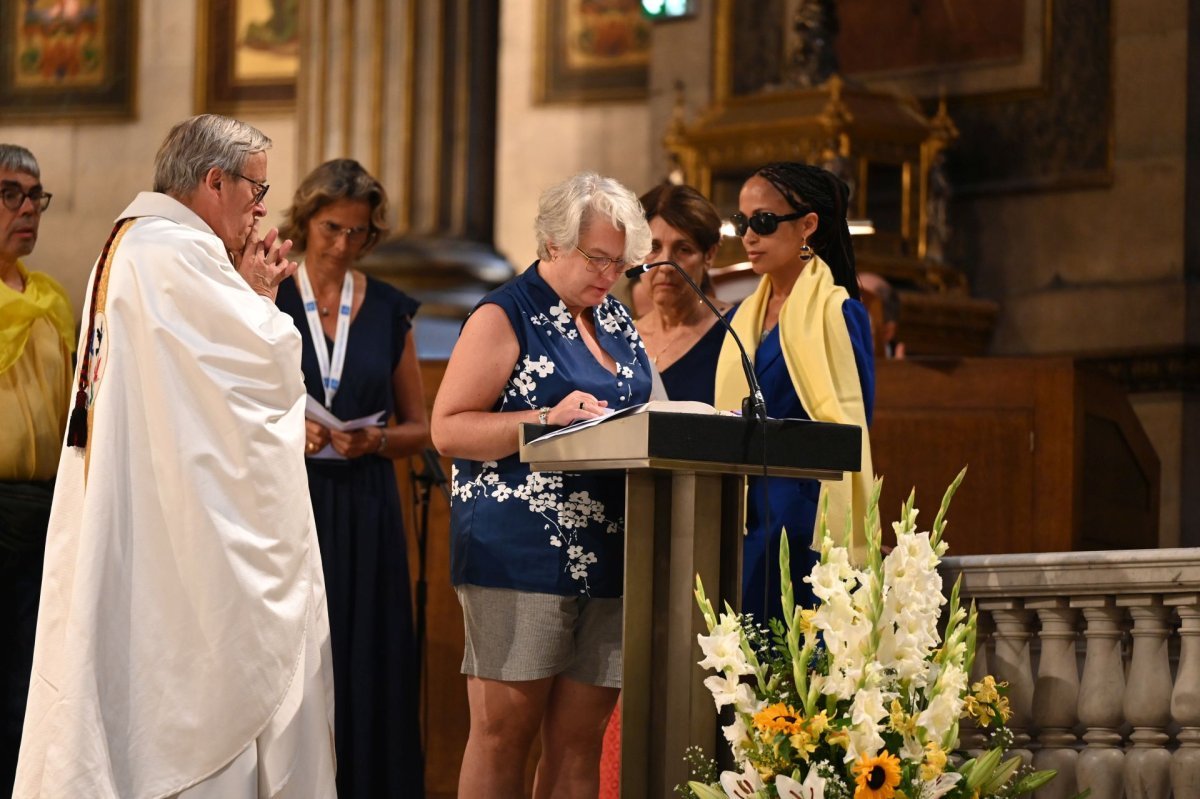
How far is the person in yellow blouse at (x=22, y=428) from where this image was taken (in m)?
4.18

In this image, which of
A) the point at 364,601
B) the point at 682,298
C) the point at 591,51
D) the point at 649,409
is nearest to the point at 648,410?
the point at 649,409

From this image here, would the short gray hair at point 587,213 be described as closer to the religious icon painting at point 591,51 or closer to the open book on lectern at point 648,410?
the open book on lectern at point 648,410

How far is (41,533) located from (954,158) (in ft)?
18.1

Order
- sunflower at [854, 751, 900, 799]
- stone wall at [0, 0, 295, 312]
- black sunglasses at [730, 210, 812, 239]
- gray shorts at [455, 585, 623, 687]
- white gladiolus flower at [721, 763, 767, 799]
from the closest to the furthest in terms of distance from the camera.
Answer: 1. sunflower at [854, 751, 900, 799]
2. white gladiolus flower at [721, 763, 767, 799]
3. gray shorts at [455, 585, 623, 687]
4. black sunglasses at [730, 210, 812, 239]
5. stone wall at [0, 0, 295, 312]

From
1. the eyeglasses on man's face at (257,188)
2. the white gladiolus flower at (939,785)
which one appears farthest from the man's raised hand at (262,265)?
the white gladiolus flower at (939,785)

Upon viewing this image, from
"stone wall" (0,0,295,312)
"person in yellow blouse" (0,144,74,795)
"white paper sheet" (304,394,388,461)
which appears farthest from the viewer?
"stone wall" (0,0,295,312)

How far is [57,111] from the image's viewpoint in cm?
1118

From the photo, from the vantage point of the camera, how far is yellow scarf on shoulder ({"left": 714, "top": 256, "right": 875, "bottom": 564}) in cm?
354

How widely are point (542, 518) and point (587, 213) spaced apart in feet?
1.92

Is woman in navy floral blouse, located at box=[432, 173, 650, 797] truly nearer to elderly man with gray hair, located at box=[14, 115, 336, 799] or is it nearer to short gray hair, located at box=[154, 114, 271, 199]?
elderly man with gray hair, located at box=[14, 115, 336, 799]

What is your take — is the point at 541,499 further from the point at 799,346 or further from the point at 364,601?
the point at 364,601

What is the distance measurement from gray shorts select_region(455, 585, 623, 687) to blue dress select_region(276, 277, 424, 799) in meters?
1.14

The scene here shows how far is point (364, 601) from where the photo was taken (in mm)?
4461

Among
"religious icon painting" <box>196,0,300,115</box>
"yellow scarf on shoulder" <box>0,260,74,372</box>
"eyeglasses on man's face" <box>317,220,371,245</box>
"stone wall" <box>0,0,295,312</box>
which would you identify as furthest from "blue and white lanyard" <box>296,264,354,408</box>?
"stone wall" <box>0,0,295,312</box>
